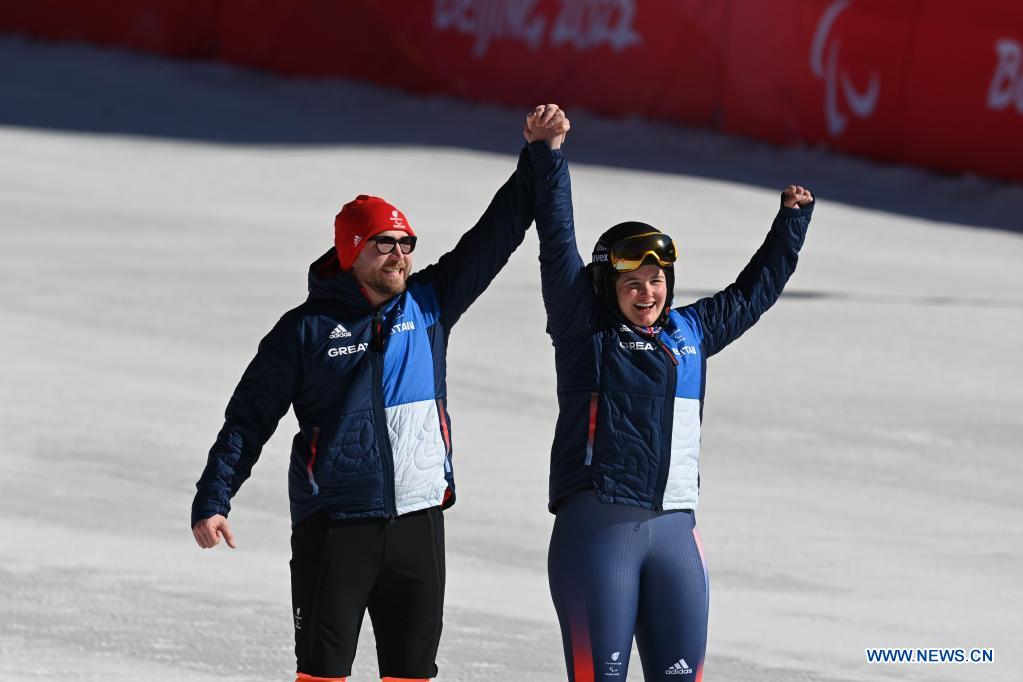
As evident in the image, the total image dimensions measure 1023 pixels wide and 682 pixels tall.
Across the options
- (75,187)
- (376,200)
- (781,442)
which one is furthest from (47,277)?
(376,200)

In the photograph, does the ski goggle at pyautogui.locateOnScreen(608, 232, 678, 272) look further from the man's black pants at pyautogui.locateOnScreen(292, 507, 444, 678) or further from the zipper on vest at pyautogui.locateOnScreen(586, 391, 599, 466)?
Result: the man's black pants at pyautogui.locateOnScreen(292, 507, 444, 678)

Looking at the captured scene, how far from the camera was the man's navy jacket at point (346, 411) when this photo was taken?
4.99 m

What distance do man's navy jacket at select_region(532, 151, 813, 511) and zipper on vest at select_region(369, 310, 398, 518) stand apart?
44cm

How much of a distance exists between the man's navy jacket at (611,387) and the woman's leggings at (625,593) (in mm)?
68

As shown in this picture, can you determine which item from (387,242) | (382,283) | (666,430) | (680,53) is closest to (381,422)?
(382,283)

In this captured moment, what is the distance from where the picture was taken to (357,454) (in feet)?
16.4

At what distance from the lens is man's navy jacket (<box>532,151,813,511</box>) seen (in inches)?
197

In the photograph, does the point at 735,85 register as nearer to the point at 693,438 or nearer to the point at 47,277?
the point at 47,277

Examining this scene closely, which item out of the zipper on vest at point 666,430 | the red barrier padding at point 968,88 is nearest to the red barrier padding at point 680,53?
the red barrier padding at point 968,88

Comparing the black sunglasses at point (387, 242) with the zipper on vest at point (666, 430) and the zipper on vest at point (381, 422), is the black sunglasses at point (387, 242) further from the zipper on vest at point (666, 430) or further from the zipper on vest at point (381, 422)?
the zipper on vest at point (666, 430)

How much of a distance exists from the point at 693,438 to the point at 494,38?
1826 centimetres

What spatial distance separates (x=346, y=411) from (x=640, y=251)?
88 cm

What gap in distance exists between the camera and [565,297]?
16.7 feet

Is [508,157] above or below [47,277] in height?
above
